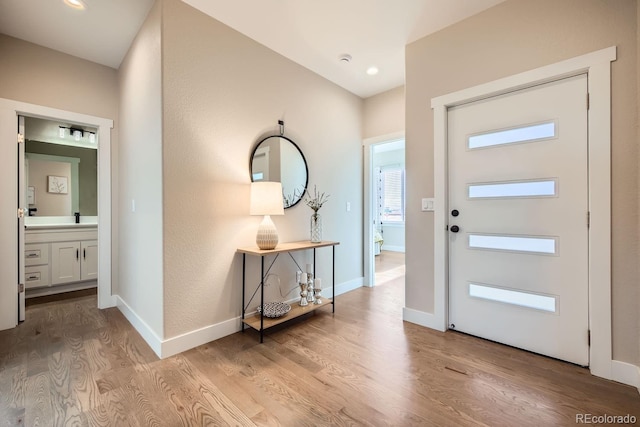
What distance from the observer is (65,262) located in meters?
3.55

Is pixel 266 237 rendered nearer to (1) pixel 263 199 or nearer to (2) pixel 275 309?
(1) pixel 263 199

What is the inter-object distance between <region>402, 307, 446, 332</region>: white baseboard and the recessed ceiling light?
3.75m

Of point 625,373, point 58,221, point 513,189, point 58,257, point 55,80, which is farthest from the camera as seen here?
point 58,221

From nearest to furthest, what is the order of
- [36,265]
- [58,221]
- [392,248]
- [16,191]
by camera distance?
[16,191] → [36,265] → [58,221] → [392,248]

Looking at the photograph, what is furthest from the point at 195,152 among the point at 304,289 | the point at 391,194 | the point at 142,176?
the point at 391,194

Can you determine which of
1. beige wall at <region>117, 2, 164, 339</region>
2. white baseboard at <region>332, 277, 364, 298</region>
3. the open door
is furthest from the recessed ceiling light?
white baseboard at <region>332, 277, 364, 298</region>

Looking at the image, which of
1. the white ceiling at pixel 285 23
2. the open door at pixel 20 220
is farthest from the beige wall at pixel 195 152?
the open door at pixel 20 220

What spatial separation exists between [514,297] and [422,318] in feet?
2.50

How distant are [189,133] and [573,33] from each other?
279cm

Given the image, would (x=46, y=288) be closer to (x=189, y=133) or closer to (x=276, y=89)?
(x=189, y=133)

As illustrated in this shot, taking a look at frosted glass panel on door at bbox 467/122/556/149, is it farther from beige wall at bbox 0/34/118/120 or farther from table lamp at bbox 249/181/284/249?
beige wall at bbox 0/34/118/120

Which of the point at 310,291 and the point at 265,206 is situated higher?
the point at 265,206

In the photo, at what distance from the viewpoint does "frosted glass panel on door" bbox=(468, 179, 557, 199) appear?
1.93m

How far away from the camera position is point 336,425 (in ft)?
4.35
